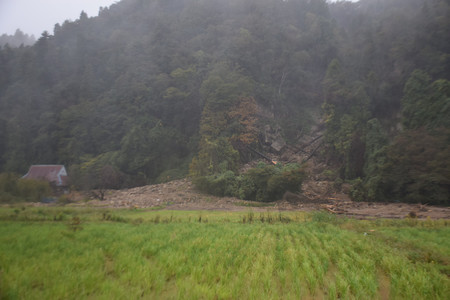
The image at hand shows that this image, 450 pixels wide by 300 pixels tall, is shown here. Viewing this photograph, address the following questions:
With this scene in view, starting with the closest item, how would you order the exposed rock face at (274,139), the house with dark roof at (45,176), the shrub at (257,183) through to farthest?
the house with dark roof at (45,176)
the shrub at (257,183)
the exposed rock face at (274,139)

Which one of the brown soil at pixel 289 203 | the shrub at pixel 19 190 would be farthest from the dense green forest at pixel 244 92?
the shrub at pixel 19 190

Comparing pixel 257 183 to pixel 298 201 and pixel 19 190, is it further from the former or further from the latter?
pixel 19 190

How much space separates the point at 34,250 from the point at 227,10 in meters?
45.7

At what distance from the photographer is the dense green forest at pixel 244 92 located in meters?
17.6

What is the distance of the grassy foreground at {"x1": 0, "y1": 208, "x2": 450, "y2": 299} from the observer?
2740 mm

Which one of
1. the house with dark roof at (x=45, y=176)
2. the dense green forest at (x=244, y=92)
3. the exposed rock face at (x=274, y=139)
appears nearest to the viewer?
the house with dark roof at (x=45, y=176)

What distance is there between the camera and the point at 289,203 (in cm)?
1678

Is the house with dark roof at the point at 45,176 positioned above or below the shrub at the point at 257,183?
above

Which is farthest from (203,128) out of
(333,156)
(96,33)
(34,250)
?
(96,33)

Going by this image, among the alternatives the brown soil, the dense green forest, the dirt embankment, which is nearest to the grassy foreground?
the dirt embankment

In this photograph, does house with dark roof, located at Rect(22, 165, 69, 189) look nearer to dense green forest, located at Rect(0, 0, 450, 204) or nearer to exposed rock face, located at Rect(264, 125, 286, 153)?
dense green forest, located at Rect(0, 0, 450, 204)

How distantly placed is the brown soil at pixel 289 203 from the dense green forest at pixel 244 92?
1769mm

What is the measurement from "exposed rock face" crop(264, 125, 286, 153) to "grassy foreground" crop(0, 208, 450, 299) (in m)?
22.7

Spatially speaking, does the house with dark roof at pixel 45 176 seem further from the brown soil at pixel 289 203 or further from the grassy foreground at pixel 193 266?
the brown soil at pixel 289 203
